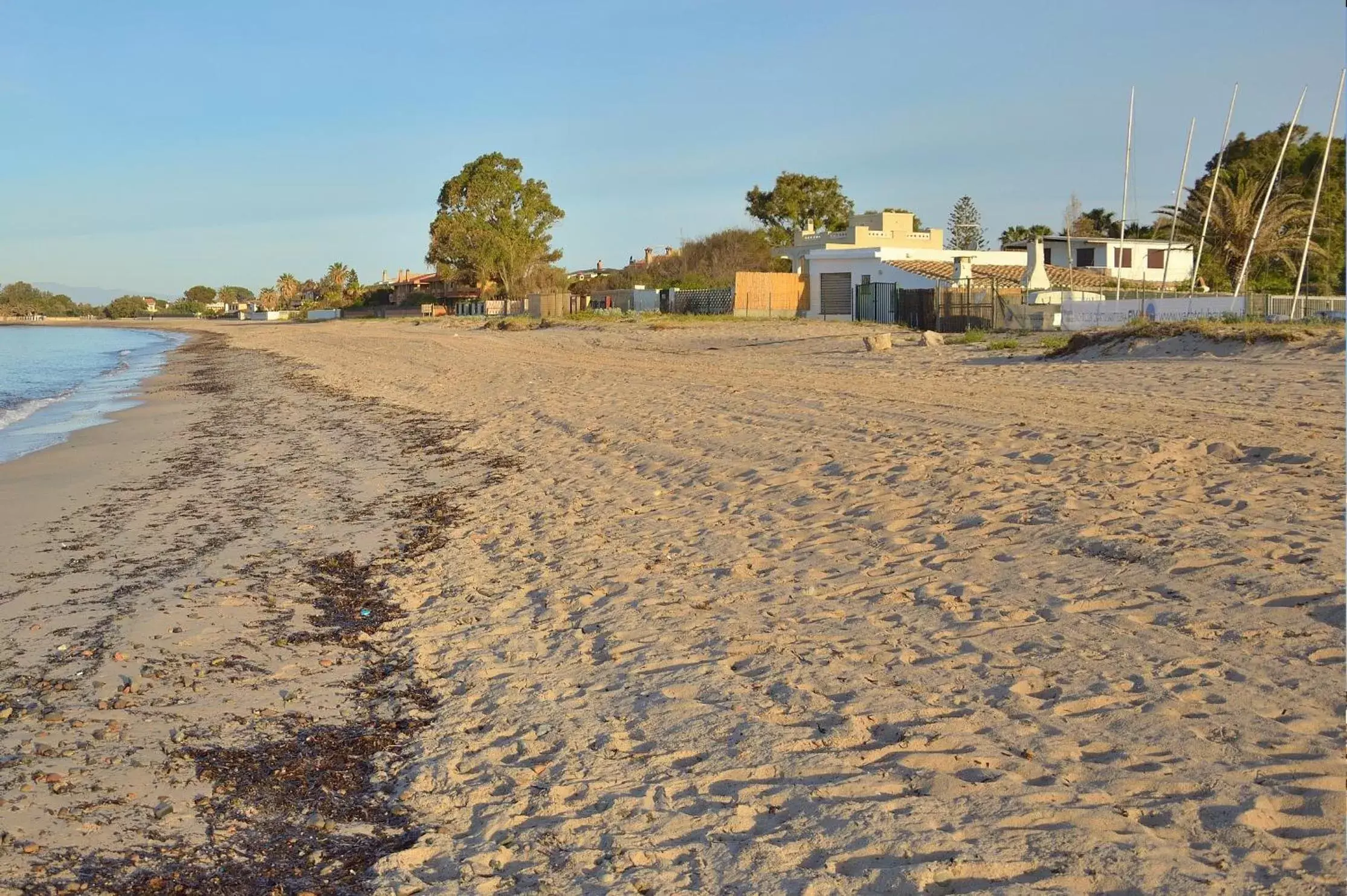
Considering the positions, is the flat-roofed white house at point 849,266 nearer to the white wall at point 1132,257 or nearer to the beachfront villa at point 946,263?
the beachfront villa at point 946,263

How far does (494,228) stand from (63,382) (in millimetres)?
48774

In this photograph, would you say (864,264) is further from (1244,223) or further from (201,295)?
(201,295)

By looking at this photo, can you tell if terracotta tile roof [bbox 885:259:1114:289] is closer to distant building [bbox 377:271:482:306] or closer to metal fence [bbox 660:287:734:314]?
metal fence [bbox 660:287:734:314]

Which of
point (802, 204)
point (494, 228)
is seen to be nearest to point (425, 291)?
point (494, 228)

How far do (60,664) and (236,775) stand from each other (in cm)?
201

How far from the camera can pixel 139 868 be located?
151 inches

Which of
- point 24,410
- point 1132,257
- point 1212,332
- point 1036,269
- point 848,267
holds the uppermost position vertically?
point 1132,257

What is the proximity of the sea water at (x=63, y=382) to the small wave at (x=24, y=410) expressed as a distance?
0.01 metres

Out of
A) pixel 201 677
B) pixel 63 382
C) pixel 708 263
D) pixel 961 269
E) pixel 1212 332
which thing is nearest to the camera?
pixel 201 677

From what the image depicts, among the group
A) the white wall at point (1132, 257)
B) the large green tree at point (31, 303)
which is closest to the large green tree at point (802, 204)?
the white wall at point (1132, 257)

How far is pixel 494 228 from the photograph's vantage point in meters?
78.9

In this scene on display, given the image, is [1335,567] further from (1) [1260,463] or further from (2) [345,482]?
(2) [345,482]

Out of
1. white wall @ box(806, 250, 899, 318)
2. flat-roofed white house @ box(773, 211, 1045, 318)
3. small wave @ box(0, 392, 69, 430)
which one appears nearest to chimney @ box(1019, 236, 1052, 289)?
flat-roofed white house @ box(773, 211, 1045, 318)

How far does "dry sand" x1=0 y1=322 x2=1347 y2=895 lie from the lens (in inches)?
147
